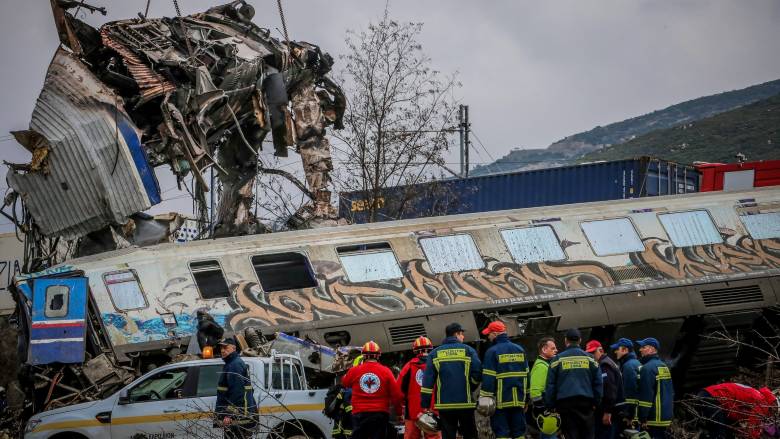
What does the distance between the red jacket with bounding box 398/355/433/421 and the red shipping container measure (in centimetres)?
2164

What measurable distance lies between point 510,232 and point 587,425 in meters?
6.94

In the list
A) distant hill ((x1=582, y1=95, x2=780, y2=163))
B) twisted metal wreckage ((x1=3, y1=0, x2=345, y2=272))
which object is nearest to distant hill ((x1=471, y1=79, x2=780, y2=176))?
distant hill ((x1=582, y1=95, x2=780, y2=163))

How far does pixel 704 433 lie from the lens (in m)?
11.6

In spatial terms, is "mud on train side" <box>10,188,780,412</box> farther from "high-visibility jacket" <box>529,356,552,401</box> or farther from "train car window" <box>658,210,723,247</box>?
"high-visibility jacket" <box>529,356,552,401</box>

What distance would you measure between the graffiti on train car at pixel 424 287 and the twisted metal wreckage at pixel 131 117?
3.12m

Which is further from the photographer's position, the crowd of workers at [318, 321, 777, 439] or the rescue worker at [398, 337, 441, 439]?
the rescue worker at [398, 337, 441, 439]

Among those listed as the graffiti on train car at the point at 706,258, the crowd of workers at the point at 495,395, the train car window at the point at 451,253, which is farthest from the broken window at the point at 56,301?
the graffiti on train car at the point at 706,258

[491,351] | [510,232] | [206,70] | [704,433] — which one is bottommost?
[704,433]

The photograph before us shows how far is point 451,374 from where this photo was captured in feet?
37.1

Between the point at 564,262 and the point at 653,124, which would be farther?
the point at 653,124

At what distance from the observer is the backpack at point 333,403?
12164mm

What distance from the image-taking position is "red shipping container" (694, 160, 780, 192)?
31.0 m

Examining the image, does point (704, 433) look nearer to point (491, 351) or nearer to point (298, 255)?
point (491, 351)

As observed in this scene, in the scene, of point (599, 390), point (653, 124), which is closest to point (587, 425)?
point (599, 390)
